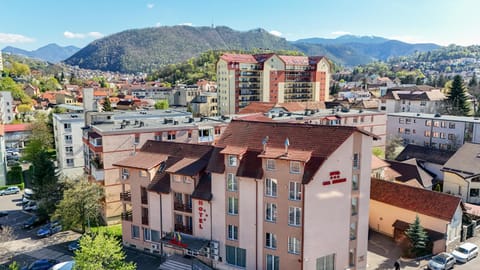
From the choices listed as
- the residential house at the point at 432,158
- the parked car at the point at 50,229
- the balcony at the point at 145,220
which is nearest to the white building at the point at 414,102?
the residential house at the point at 432,158

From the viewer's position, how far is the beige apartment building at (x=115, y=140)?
131 feet

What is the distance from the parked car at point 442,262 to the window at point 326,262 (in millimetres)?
8488

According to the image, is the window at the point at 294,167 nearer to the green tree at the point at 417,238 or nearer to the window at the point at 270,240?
the window at the point at 270,240

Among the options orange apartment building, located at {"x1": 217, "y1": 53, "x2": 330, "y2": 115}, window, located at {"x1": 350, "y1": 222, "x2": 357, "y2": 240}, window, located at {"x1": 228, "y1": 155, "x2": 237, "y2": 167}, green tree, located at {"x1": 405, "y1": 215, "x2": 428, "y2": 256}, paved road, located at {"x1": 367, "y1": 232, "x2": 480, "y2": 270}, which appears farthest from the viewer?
orange apartment building, located at {"x1": 217, "y1": 53, "x2": 330, "y2": 115}

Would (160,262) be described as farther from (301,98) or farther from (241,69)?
(301,98)

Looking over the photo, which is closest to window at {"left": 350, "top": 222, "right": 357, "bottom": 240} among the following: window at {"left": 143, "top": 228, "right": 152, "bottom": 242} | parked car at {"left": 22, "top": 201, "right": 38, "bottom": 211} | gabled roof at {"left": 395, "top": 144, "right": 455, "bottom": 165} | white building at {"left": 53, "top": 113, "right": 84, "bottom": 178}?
window at {"left": 143, "top": 228, "right": 152, "bottom": 242}

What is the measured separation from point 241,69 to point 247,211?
8024 cm

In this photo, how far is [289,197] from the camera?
85.7ft

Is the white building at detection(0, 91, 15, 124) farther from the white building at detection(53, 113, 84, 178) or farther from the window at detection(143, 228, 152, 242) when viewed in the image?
the window at detection(143, 228, 152, 242)

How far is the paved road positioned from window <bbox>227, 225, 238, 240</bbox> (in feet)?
37.4

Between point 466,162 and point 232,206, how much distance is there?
34282 mm

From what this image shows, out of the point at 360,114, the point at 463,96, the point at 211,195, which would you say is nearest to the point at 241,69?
the point at 360,114

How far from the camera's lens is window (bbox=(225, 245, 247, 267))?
2855 cm

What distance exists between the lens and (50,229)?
39500mm
